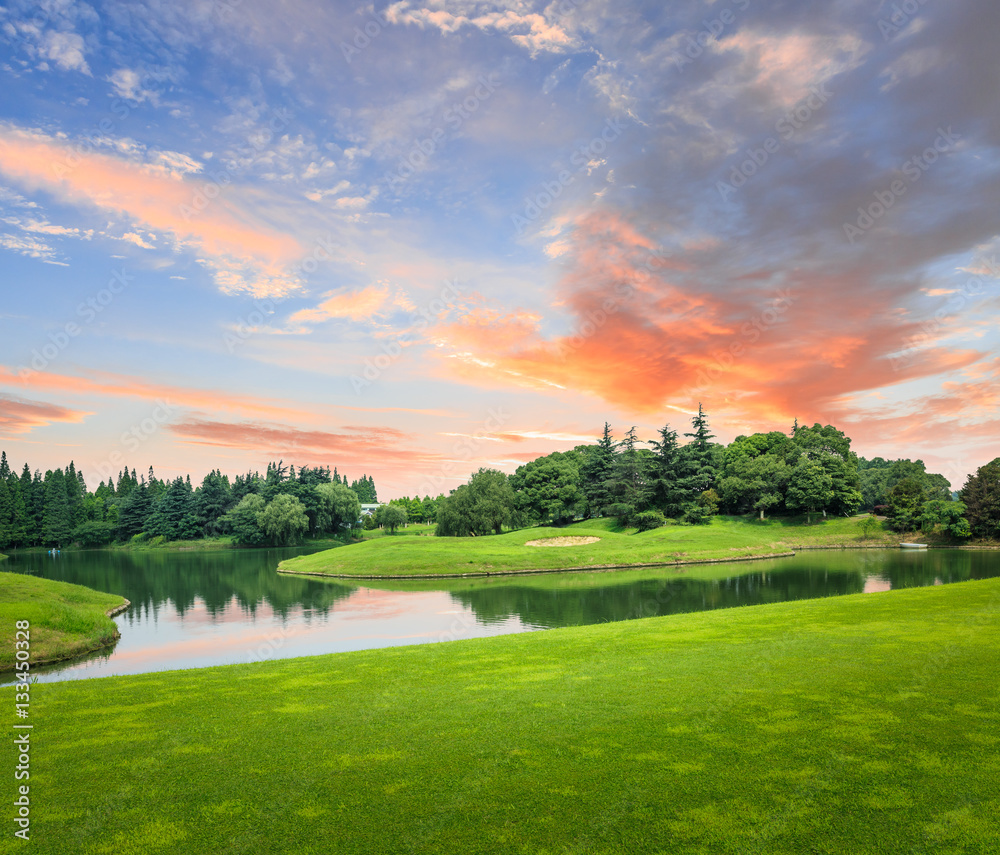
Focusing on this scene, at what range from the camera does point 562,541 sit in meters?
63.5

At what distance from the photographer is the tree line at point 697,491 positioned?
228 ft

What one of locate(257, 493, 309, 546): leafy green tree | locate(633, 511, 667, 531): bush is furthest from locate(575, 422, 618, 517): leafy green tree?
locate(257, 493, 309, 546): leafy green tree

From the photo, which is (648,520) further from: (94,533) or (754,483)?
(94,533)

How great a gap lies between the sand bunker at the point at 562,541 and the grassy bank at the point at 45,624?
4037 centimetres

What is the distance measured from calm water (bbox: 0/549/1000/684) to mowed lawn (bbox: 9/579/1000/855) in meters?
12.5

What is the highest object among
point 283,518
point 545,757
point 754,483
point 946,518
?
point 754,483

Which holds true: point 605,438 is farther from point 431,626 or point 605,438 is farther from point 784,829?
point 784,829

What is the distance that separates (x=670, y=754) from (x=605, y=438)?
9030 cm

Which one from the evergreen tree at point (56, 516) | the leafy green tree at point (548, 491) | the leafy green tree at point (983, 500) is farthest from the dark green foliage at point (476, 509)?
the evergreen tree at point (56, 516)

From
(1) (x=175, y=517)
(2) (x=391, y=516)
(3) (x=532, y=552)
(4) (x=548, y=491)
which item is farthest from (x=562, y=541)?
(1) (x=175, y=517)

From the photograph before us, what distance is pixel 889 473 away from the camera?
397 ft

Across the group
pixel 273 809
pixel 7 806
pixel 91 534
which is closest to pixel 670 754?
pixel 273 809

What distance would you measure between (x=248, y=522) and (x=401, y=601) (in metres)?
71.9

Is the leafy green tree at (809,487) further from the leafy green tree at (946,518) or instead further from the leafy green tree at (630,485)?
the leafy green tree at (630,485)
